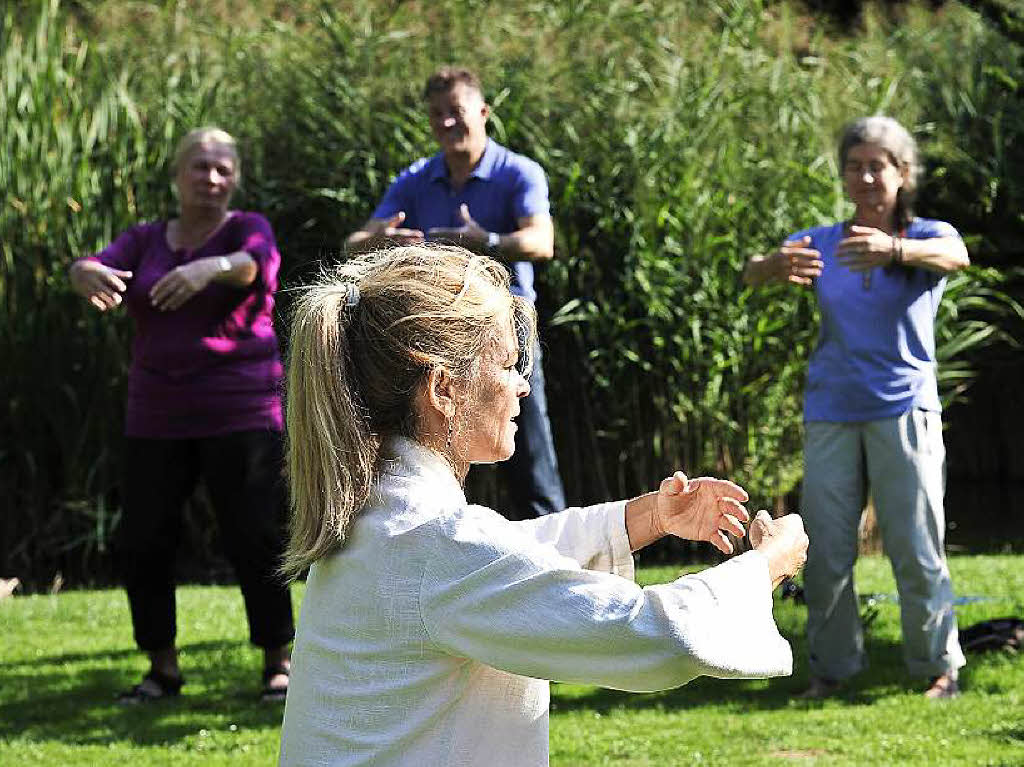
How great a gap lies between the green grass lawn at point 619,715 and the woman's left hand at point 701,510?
203 cm

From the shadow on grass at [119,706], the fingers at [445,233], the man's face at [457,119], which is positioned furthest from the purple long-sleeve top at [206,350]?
the shadow on grass at [119,706]

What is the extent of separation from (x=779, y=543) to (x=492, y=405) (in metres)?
0.43

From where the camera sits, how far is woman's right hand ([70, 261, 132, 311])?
4.88 meters

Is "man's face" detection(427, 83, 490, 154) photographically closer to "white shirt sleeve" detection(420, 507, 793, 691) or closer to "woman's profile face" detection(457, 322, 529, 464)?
"woman's profile face" detection(457, 322, 529, 464)

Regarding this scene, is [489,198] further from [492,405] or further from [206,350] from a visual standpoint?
[492,405]

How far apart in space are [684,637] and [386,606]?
15.0 inches

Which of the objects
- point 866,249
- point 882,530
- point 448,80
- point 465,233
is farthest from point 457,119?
point 882,530

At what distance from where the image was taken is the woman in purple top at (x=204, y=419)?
506 cm

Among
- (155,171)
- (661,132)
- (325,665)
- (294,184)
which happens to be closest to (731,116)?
(661,132)

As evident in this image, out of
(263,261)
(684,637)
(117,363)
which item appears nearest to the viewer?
(684,637)

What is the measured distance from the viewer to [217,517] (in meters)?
5.14

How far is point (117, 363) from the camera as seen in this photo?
8102mm

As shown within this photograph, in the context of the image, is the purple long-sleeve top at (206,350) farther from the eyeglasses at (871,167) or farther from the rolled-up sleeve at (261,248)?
the eyeglasses at (871,167)

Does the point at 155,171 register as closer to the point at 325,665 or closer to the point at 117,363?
the point at 117,363
